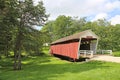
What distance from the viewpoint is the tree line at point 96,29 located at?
5697cm

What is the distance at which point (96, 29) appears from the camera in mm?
60500

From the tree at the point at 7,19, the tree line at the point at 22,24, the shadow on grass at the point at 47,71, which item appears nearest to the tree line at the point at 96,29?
the tree line at the point at 22,24

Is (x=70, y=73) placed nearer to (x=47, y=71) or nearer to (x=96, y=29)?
(x=47, y=71)

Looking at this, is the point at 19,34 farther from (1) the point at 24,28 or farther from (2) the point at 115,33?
(2) the point at 115,33

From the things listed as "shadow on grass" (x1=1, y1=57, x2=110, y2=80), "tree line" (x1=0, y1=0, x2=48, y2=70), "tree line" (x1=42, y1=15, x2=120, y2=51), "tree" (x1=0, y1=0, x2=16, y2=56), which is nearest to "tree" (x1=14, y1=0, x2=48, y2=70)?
"tree line" (x1=0, y1=0, x2=48, y2=70)

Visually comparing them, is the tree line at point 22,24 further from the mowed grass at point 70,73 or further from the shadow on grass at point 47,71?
the mowed grass at point 70,73

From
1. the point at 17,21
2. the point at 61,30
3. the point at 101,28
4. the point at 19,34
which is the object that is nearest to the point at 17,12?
the point at 17,21

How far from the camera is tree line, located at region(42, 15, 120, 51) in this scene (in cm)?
5697

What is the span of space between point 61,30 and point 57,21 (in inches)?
200

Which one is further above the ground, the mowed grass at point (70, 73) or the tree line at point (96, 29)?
the tree line at point (96, 29)

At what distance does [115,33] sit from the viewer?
2275 inches

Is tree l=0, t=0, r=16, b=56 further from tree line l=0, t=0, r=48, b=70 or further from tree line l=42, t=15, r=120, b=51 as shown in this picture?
tree line l=42, t=15, r=120, b=51

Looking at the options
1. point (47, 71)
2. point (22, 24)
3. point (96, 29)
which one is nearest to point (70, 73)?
point (47, 71)

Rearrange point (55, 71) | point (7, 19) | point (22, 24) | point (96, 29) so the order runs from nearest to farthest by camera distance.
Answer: point (55, 71) → point (7, 19) → point (22, 24) → point (96, 29)
